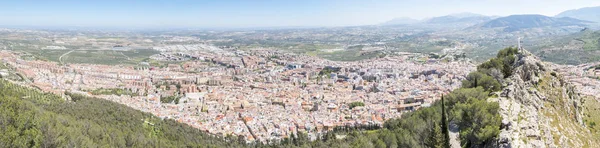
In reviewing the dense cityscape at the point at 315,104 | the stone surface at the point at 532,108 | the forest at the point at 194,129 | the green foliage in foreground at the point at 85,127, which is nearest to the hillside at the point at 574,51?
the dense cityscape at the point at 315,104

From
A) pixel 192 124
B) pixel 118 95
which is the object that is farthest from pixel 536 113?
pixel 118 95

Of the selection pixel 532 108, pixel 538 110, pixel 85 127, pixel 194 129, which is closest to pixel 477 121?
pixel 532 108

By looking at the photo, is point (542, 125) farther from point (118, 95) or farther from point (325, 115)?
point (118, 95)

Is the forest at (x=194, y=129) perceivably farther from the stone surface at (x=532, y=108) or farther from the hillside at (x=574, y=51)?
the hillside at (x=574, y=51)

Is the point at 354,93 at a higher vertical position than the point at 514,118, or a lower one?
lower

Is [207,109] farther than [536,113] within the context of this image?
Yes

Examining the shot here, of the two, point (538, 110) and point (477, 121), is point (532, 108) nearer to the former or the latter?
point (538, 110)
